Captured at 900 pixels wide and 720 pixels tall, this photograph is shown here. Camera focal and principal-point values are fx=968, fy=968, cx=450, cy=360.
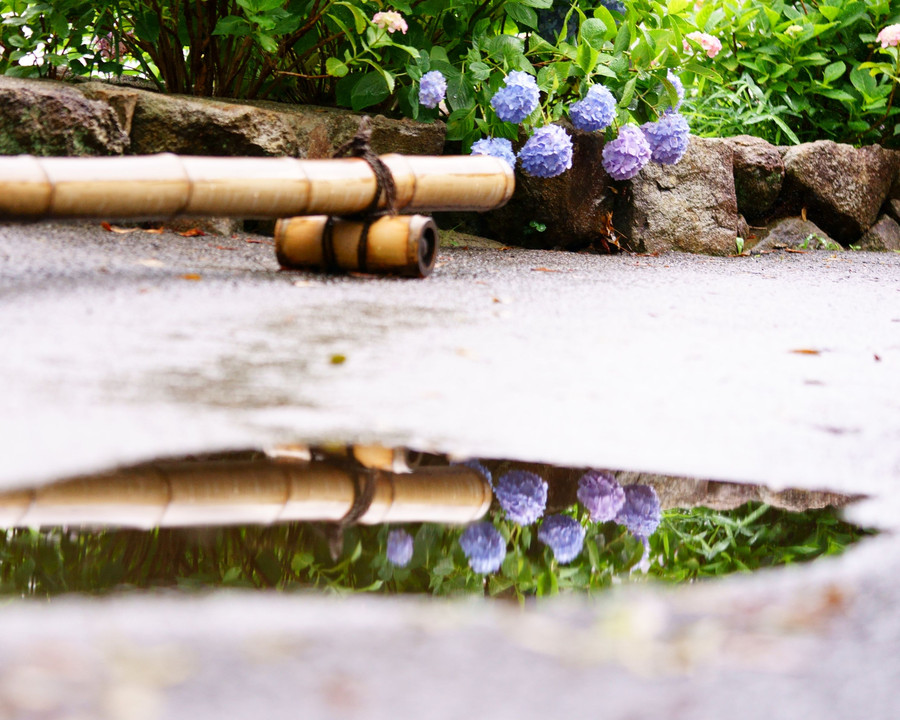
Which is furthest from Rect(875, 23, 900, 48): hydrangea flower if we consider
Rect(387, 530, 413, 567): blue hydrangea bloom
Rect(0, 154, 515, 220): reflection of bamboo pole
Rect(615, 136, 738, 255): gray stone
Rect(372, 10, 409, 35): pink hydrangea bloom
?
Rect(387, 530, 413, 567): blue hydrangea bloom

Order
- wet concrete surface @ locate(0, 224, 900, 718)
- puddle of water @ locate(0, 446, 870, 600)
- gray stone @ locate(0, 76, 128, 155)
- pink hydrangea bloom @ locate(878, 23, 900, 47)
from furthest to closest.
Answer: pink hydrangea bloom @ locate(878, 23, 900, 47), gray stone @ locate(0, 76, 128, 155), puddle of water @ locate(0, 446, 870, 600), wet concrete surface @ locate(0, 224, 900, 718)

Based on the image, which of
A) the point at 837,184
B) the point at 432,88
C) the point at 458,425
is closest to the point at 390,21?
A: the point at 432,88

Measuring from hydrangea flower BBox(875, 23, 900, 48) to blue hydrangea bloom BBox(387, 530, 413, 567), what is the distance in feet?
18.3

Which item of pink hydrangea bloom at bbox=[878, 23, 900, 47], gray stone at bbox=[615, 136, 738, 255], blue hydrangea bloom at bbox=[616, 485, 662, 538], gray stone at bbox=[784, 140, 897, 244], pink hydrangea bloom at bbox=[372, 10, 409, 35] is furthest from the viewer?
gray stone at bbox=[784, 140, 897, 244]

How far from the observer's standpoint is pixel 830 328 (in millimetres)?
2850

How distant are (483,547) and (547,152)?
330cm

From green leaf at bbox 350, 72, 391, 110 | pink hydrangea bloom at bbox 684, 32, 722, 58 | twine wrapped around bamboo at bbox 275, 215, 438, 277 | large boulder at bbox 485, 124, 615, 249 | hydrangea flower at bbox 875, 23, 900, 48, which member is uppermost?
hydrangea flower at bbox 875, 23, 900, 48

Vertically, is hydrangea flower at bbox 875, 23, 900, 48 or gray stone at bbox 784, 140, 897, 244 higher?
hydrangea flower at bbox 875, 23, 900, 48

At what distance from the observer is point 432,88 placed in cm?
425

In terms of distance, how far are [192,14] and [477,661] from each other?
13.7ft

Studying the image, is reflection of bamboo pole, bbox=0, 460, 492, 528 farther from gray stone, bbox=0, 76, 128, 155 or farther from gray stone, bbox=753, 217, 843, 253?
gray stone, bbox=753, 217, 843, 253

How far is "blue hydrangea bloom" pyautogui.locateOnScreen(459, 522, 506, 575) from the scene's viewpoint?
3.97 ft

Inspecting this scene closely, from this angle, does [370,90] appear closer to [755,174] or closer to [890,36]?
[755,174]

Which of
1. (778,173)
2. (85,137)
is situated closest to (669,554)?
(85,137)
